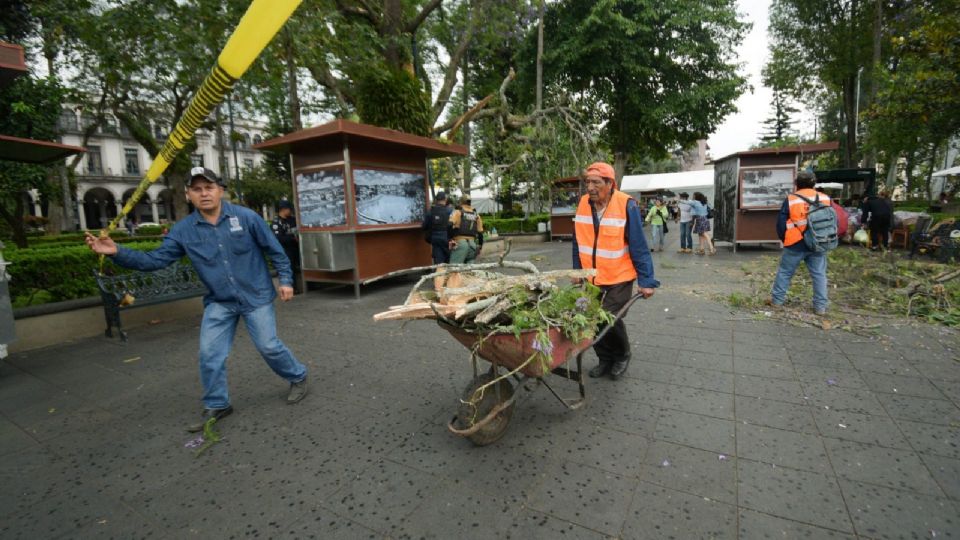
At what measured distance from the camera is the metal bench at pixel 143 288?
5309 mm

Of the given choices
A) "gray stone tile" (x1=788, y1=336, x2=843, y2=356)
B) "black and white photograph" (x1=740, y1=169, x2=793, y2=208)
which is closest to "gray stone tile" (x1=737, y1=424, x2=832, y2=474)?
"gray stone tile" (x1=788, y1=336, x2=843, y2=356)

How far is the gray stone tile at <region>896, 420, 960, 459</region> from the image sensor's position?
2490 millimetres

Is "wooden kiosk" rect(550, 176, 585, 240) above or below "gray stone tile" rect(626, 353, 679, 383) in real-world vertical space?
above

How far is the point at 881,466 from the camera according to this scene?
237 cm

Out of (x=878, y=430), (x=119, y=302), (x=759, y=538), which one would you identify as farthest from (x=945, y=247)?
(x=119, y=302)

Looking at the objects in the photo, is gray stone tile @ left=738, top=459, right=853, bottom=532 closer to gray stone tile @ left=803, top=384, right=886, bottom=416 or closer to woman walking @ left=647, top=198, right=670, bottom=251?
gray stone tile @ left=803, top=384, right=886, bottom=416

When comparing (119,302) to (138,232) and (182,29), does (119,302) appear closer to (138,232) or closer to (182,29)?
(182,29)

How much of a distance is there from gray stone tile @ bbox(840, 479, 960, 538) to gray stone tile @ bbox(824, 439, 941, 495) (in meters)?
0.07

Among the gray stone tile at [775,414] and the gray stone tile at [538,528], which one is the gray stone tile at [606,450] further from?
the gray stone tile at [775,414]

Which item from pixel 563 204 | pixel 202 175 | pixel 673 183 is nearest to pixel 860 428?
pixel 202 175

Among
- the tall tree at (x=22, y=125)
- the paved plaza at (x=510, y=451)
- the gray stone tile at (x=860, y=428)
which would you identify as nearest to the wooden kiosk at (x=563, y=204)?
the paved plaza at (x=510, y=451)

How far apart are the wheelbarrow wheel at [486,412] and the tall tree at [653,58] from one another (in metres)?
18.9

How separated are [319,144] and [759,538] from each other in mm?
7355

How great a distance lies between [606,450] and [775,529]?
34.6 inches
